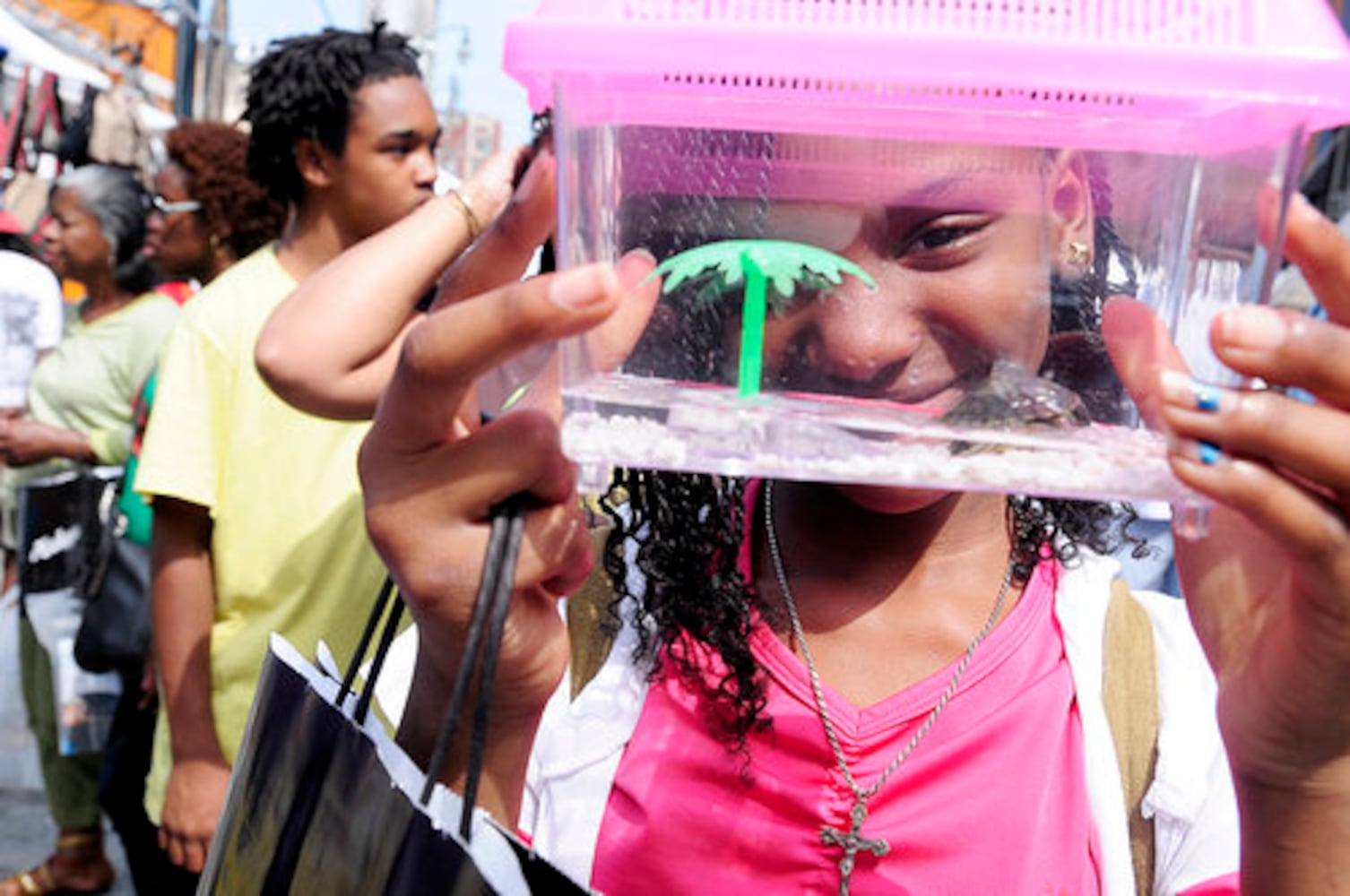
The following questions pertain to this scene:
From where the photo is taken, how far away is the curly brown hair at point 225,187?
452 cm

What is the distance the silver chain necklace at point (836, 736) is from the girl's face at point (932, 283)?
459 mm

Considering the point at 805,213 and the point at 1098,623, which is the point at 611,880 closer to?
the point at 1098,623

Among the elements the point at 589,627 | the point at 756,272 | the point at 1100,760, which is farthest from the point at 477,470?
the point at 1100,760

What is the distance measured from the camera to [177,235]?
200 inches

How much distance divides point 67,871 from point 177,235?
2196 mm

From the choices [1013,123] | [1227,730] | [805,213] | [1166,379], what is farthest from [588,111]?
[1227,730]

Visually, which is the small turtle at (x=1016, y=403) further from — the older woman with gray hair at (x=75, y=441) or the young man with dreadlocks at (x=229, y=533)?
the older woman with gray hair at (x=75, y=441)

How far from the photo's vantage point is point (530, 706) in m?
1.20

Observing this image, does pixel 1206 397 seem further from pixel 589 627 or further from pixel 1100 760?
pixel 589 627

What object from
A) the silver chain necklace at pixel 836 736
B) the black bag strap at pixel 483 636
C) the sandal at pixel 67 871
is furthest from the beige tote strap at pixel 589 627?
the sandal at pixel 67 871

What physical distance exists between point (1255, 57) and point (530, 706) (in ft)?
2.44

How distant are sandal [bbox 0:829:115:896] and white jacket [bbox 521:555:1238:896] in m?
3.64

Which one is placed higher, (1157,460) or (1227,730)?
(1157,460)

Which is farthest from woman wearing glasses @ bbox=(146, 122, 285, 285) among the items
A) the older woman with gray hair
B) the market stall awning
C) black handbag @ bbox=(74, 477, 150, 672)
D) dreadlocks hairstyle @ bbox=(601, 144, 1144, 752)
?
the market stall awning
